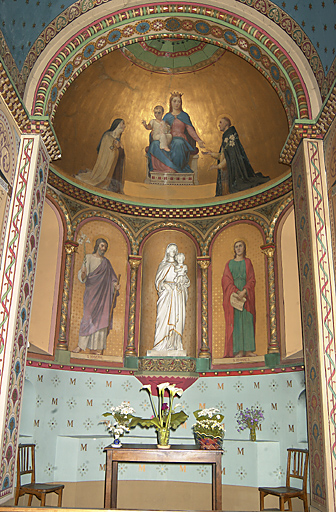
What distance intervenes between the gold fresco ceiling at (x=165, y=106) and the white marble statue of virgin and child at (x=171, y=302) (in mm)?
2013

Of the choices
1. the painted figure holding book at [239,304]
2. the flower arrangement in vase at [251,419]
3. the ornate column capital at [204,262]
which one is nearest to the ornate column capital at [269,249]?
the painted figure holding book at [239,304]

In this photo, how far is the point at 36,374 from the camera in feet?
34.3

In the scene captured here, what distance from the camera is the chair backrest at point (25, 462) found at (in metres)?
8.79

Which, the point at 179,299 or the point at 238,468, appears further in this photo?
the point at 179,299

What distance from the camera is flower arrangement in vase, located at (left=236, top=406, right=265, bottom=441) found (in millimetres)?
10523

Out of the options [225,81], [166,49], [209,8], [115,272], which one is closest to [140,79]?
[166,49]

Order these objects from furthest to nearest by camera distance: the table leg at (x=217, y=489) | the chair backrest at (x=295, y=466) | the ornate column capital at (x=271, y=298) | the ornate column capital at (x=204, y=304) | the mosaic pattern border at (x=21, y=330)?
the ornate column capital at (x=204, y=304)
the ornate column capital at (x=271, y=298)
the chair backrest at (x=295, y=466)
the table leg at (x=217, y=489)
the mosaic pattern border at (x=21, y=330)

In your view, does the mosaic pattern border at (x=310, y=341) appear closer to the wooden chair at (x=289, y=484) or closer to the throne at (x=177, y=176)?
the wooden chair at (x=289, y=484)

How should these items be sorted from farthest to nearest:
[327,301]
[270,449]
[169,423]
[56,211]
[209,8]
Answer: [56,211] < [270,449] < [209,8] < [169,423] < [327,301]

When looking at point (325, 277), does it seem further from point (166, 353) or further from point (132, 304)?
point (132, 304)

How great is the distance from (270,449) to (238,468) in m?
0.81

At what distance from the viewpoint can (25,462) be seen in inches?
380

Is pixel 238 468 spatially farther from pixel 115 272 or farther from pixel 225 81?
pixel 225 81

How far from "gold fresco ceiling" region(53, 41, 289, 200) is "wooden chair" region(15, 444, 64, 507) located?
6.38 meters
